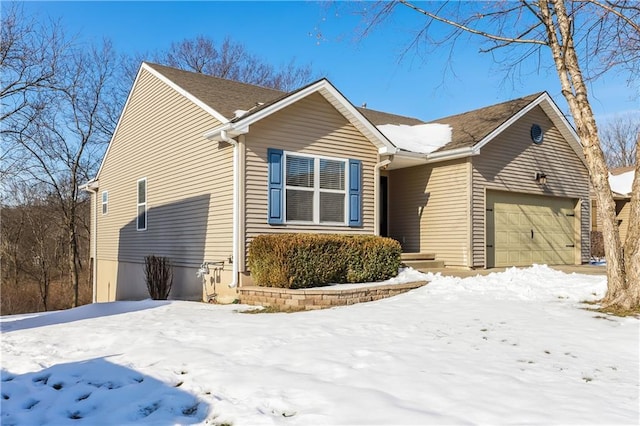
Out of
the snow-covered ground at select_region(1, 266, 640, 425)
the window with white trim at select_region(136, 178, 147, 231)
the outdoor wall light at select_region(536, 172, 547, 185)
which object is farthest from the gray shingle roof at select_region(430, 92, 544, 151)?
the window with white trim at select_region(136, 178, 147, 231)

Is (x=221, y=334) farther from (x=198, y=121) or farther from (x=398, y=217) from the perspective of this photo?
(x=398, y=217)

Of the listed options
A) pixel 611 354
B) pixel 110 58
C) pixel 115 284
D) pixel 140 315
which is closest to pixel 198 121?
pixel 140 315

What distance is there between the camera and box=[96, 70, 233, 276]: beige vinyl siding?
1035 centimetres

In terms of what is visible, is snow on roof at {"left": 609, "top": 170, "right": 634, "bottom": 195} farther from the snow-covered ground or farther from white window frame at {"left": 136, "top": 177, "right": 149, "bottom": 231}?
white window frame at {"left": 136, "top": 177, "right": 149, "bottom": 231}

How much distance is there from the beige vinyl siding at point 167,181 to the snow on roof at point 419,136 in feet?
15.9

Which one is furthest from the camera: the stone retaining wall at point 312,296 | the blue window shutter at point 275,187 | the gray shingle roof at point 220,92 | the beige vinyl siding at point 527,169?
the beige vinyl siding at point 527,169

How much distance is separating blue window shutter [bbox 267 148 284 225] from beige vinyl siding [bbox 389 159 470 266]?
472cm

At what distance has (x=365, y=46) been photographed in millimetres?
10016

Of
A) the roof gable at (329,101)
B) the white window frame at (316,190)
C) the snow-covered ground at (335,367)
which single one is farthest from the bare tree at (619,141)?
the snow-covered ground at (335,367)

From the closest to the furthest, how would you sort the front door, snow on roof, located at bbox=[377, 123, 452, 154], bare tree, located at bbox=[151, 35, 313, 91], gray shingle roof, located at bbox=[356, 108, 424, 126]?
snow on roof, located at bbox=[377, 123, 452, 154] → the front door → gray shingle roof, located at bbox=[356, 108, 424, 126] → bare tree, located at bbox=[151, 35, 313, 91]

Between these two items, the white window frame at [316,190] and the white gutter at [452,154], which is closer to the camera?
the white window frame at [316,190]

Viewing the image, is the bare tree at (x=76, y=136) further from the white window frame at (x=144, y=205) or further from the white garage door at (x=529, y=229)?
the white garage door at (x=529, y=229)

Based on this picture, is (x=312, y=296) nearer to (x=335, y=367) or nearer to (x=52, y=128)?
(x=335, y=367)

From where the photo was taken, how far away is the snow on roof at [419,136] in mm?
12895
